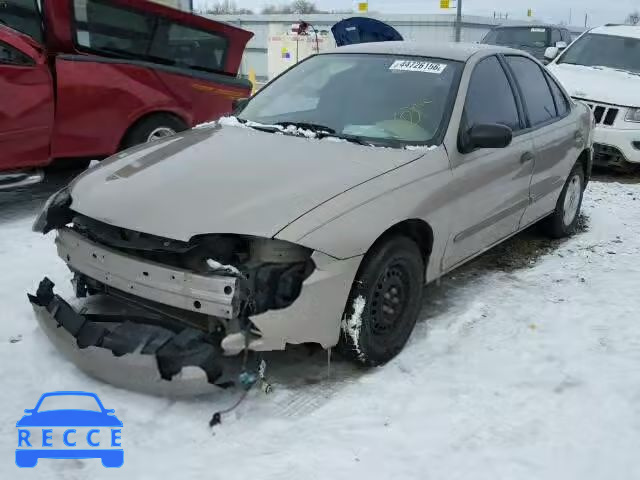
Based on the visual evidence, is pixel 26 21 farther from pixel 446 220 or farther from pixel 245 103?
pixel 446 220

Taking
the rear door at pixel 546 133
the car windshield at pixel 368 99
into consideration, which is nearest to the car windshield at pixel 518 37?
the rear door at pixel 546 133

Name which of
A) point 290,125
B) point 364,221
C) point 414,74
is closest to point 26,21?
point 290,125

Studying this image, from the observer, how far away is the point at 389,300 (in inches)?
129

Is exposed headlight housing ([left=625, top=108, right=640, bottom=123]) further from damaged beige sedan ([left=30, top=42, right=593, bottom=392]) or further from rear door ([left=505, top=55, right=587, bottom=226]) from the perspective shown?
damaged beige sedan ([left=30, top=42, right=593, bottom=392])

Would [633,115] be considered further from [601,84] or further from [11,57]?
[11,57]

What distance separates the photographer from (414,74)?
157 inches

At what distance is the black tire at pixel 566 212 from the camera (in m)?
5.32

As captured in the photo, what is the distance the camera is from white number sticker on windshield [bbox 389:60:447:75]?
4.00 metres

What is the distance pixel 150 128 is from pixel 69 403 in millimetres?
3984

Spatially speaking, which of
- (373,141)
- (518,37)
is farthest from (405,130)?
(518,37)

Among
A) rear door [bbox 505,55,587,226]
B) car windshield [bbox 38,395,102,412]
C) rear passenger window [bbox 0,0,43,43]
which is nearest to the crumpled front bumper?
car windshield [bbox 38,395,102,412]

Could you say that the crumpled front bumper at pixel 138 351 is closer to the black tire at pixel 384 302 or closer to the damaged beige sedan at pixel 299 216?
the damaged beige sedan at pixel 299 216

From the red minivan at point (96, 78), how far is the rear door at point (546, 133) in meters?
3.44

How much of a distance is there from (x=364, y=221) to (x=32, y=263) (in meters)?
2.68
